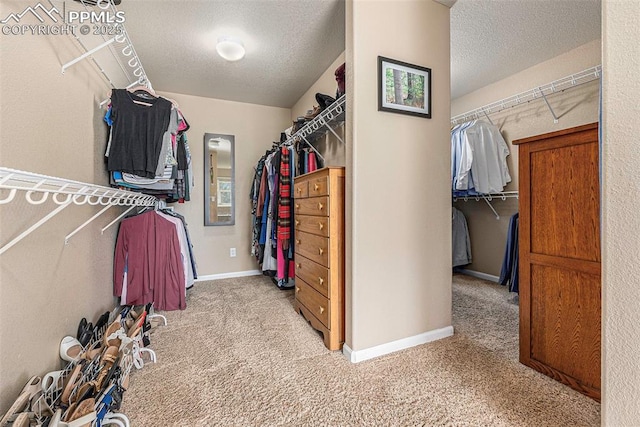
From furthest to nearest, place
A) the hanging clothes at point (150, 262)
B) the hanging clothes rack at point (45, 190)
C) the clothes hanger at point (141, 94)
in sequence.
Answer: 1. the hanging clothes at point (150, 262)
2. the clothes hanger at point (141, 94)
3. the hanging clothes rack at point (45, 190)

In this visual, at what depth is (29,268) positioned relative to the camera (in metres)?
1.17

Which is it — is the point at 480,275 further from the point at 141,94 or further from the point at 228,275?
the point at 141,94

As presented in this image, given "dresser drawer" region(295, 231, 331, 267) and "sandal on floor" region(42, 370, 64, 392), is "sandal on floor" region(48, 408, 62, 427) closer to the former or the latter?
"sandal on floor" region(42, 370, 64, 392)

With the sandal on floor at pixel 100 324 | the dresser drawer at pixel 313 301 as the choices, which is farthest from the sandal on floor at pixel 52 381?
the dresser drawer at pixel 313 301

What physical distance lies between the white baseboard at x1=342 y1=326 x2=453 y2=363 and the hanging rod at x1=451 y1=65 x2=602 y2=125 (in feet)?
7.33

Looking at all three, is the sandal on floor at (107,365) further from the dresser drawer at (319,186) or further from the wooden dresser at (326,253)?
the dresser drawer at (319,186)

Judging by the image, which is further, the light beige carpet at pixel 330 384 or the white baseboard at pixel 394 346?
the white baseboard at pixel 394 346

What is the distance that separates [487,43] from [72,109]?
10.5 ft

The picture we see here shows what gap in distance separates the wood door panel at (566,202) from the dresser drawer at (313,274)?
120 centimetres

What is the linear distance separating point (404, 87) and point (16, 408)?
2.35 m

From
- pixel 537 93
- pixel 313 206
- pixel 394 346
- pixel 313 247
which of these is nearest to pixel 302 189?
pixel 313 206

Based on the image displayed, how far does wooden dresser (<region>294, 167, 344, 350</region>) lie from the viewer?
1.71 meters

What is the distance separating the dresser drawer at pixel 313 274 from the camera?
5.80 ft

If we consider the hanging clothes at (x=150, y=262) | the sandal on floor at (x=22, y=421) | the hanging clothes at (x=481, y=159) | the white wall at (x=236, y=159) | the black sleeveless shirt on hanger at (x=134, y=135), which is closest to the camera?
the sandal on floor at (x=22, y=421)
